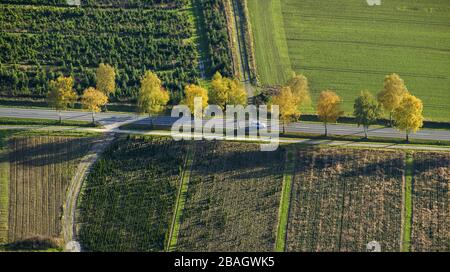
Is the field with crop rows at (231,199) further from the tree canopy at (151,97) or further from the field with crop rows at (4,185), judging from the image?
the field with crop rows at (4,185)

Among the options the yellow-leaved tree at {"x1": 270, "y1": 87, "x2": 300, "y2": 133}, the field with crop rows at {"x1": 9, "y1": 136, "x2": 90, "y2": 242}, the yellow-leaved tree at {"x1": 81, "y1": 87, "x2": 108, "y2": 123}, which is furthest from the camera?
the yellow-leaved tree at {"x1": 81, "y1": 87, "x2": 108, "y2": 123}

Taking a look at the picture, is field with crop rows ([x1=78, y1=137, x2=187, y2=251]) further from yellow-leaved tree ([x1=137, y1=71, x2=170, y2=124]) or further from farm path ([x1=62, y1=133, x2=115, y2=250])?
yellow-leaved tree ([x1=137, y1=71, x2=170, y2=124])

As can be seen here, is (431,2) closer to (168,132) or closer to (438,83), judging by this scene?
(438,83)

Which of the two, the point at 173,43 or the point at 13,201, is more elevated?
the point at 173,43

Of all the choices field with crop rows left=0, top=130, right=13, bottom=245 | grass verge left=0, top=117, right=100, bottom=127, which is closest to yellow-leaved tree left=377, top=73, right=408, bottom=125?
grass verge left=0, top=117, right=100, bottom=127

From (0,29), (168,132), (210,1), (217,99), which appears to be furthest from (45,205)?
(210,1)

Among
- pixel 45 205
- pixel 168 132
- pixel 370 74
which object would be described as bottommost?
pixel 45 205
